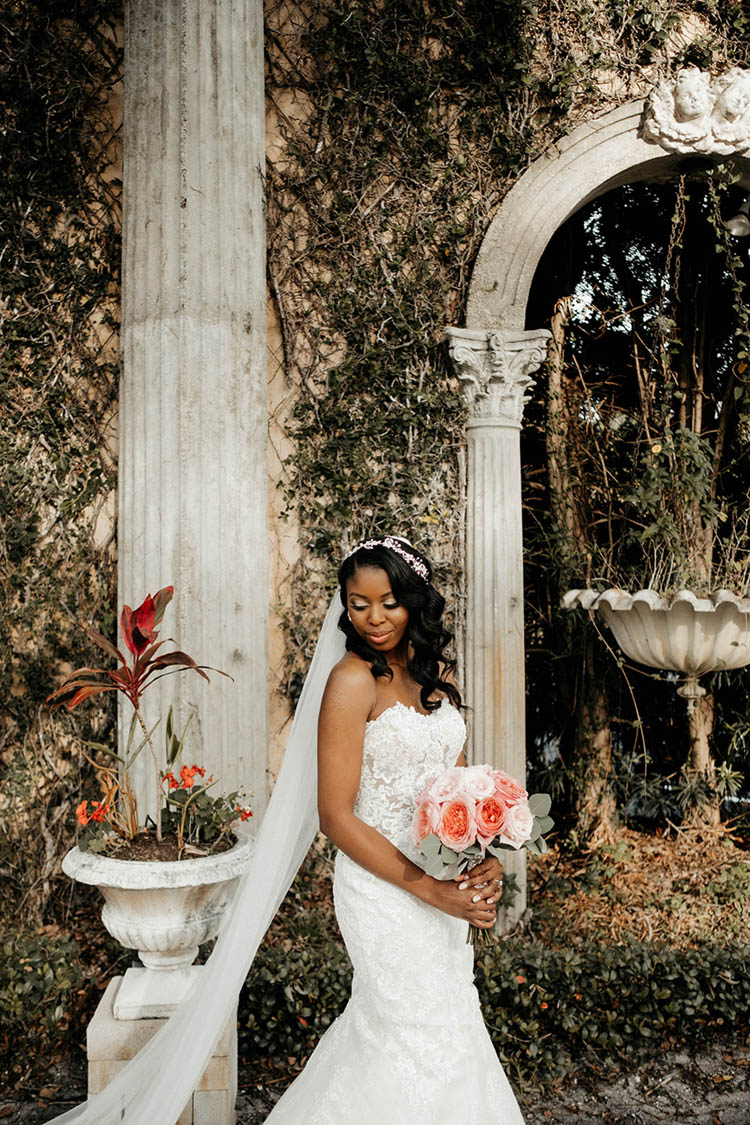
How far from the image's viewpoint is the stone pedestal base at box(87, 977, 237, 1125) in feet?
9.47

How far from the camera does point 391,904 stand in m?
2.34

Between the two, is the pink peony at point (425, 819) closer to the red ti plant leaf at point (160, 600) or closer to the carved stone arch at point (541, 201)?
the red ti plant leaf at point (160, 600)

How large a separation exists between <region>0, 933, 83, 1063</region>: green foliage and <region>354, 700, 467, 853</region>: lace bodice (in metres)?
1.95

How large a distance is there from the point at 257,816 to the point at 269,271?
2.81 m

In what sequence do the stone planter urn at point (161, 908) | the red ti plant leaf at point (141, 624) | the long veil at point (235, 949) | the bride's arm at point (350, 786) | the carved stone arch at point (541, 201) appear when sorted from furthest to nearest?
the carved stone arch at point (541, 201) → the red ti plant leaf at point (141, 624) → the stone planter urn at point (161, 908) → the long veil at point (235, 949) → the bride's arm at point (350, 786)

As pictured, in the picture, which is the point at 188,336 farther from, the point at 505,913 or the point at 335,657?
the point at 505,913

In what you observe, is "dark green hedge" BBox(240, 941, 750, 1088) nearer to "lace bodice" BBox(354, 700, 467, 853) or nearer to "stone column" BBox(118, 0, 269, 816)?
"stone column" BBox(118, 0, 269, 816)

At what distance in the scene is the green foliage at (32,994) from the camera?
3.52 meters

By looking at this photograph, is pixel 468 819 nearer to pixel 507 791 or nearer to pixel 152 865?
pixel 507 791

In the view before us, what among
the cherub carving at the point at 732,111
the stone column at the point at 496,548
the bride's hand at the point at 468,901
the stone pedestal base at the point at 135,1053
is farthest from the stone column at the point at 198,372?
the cherub carving at the point at 732,111

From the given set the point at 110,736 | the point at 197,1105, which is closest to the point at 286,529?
the point at 110,736

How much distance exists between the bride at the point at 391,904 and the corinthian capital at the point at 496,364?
2.37 meters

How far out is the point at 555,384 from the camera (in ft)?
20.1

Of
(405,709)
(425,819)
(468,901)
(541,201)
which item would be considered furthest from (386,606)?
Answer: (541,201)
